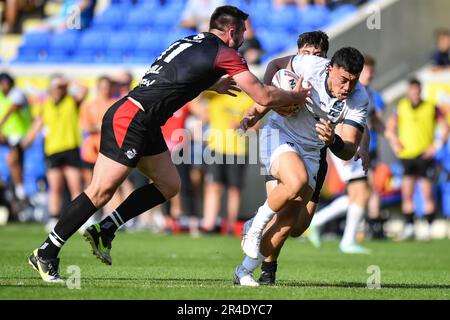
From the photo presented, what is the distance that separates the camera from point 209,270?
398 inches

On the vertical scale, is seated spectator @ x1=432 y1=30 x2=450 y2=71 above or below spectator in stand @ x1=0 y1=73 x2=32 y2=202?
above

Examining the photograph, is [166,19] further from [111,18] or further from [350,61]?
[350,61]

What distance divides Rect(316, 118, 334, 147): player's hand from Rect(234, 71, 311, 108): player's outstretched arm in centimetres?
29

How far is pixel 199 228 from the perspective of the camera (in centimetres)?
1777

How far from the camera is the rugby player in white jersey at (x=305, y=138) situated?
8.08m

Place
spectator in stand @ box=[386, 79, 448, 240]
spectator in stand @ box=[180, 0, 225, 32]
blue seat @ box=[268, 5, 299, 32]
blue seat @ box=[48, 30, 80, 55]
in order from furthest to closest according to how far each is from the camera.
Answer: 1. blue seat @ box=[48, 30, 80, 55]
2. blue seat @ box=[268, 5, 299, 32]
3. spectator in stand @ box=[180, 0, 225, 32]
4. spectator in stand @ box=[386, 79, 448, 240]

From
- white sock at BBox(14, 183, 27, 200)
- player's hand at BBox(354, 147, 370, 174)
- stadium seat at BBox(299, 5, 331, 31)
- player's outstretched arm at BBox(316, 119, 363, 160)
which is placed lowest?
white sock at BBox(14, 183, 27, 200)

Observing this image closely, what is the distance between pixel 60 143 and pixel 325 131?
966cm

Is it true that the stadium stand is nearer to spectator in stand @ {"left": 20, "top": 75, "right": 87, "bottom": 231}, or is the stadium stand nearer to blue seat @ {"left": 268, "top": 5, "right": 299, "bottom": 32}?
blue seat @ {"left": 268, "top": 5, "right": 299, "bottom": 32}

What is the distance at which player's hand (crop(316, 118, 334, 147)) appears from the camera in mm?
7891

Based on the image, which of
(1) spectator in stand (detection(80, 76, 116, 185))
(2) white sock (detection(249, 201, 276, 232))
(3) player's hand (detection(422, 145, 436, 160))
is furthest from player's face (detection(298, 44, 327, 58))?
(3) player's hand (detection(422, 145, 436, 160))

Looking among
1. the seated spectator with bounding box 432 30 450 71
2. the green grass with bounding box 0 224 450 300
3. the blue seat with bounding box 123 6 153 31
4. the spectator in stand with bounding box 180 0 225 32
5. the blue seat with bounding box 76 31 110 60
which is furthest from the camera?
the blue seat with bounding box 123 6 153 31
